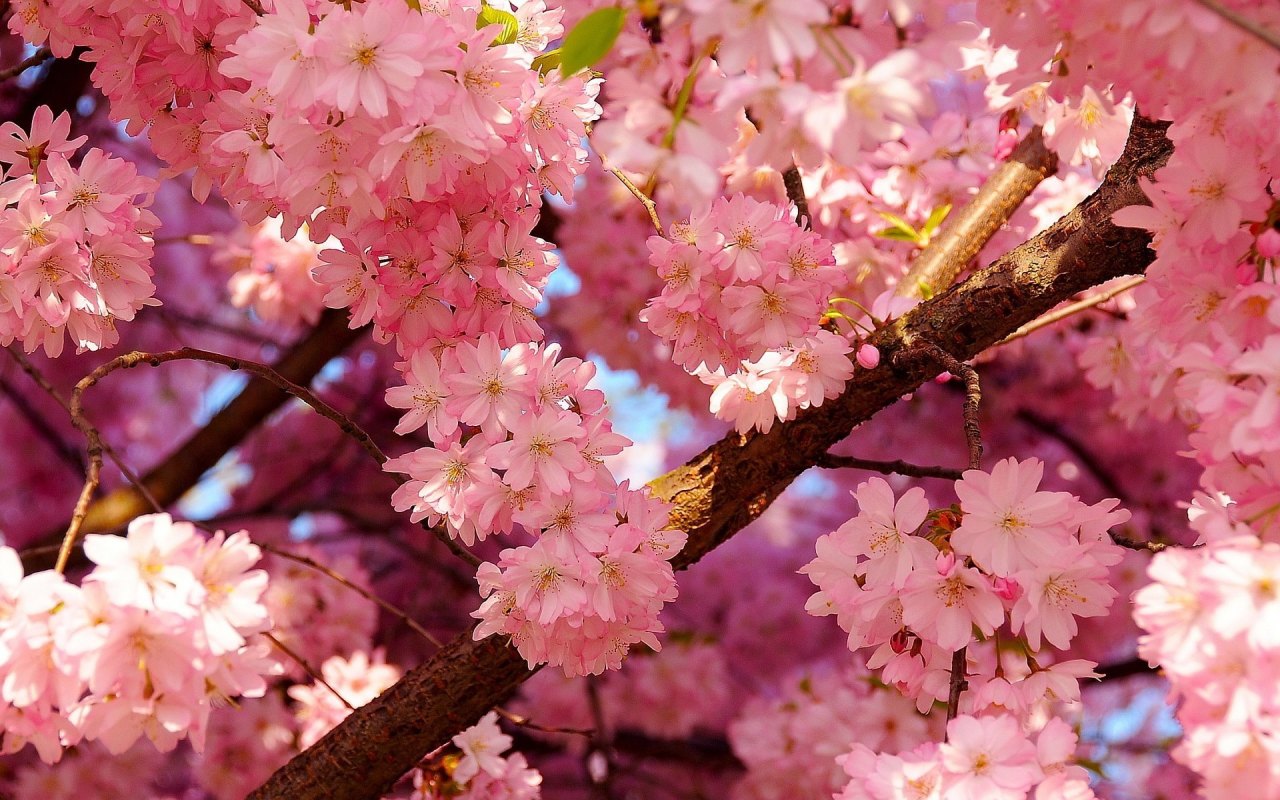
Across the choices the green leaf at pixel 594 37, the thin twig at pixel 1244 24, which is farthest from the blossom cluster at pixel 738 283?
the thin twig at pixel 1244 24

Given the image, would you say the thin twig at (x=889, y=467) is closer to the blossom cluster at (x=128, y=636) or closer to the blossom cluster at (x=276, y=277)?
the blossom cluster at (x=128, y=636)

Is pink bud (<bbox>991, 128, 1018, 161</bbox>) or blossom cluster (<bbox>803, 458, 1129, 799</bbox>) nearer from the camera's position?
blossom cluster (<bbox>803, 458, 1129, 799</bbox>)

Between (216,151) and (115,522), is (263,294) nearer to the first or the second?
(115,522)

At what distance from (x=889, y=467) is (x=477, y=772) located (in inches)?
29.1

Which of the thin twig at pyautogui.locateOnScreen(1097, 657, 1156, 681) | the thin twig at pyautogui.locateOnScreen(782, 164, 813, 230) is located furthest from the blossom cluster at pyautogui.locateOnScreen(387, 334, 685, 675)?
the thin twig at pyautogui.locateOnScreen(1097, 657, 1156, 681)

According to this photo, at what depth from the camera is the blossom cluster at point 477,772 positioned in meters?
1.60

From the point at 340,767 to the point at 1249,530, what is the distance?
1.10 metres

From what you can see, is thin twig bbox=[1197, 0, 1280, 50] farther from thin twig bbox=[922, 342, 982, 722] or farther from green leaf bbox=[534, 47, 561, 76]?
green leaf bbox=[534, 47, 561, 76]

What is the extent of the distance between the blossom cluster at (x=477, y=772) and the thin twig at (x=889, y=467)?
0.61 m

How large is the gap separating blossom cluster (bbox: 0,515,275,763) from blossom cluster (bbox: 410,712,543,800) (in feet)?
2.49

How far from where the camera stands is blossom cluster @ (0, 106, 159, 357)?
3.76 feet

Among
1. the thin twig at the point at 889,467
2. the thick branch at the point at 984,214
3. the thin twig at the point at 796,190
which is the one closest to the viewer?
the thin twig at the point at 889,467

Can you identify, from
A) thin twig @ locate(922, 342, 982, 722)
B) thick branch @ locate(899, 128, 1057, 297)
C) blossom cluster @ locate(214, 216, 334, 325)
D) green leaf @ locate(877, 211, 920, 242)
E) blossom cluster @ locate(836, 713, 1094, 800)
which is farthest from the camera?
blossom cluster @ locate(214, 216, 334, 325)

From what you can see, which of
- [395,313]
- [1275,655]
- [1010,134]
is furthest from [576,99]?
[1010,134]
